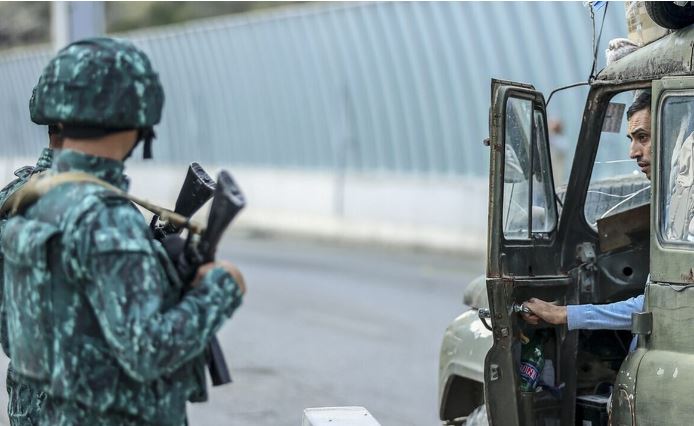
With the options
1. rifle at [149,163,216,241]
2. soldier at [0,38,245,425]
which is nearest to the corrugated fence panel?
rifle at [149,163,216,241]

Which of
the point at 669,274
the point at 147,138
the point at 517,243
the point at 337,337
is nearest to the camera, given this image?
the point at 147,138

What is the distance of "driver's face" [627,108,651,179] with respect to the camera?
4.20 metres

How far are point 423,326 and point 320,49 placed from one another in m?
10.5

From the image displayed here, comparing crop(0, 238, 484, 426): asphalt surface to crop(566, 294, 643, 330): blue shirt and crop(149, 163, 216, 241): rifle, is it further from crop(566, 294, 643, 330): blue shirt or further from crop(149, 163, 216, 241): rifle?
crop(149, 163, 216, 241): rifle

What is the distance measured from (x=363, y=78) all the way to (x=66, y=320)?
56.6 ft

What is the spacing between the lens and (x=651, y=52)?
3.94 m

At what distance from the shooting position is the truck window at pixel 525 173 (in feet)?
13.6

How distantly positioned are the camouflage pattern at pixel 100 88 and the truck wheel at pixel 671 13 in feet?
5.49

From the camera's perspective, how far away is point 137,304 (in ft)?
9.50

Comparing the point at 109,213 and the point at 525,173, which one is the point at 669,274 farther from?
the point at 109,213

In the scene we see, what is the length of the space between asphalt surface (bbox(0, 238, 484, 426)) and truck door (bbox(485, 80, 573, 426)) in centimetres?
321

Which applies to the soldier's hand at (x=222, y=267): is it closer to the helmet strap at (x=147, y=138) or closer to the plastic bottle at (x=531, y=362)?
the helmet strap at (x=147, y=138)

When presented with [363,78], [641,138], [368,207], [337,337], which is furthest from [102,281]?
[363,78]

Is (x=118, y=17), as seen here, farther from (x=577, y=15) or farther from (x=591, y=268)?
(x=591, y=268)
